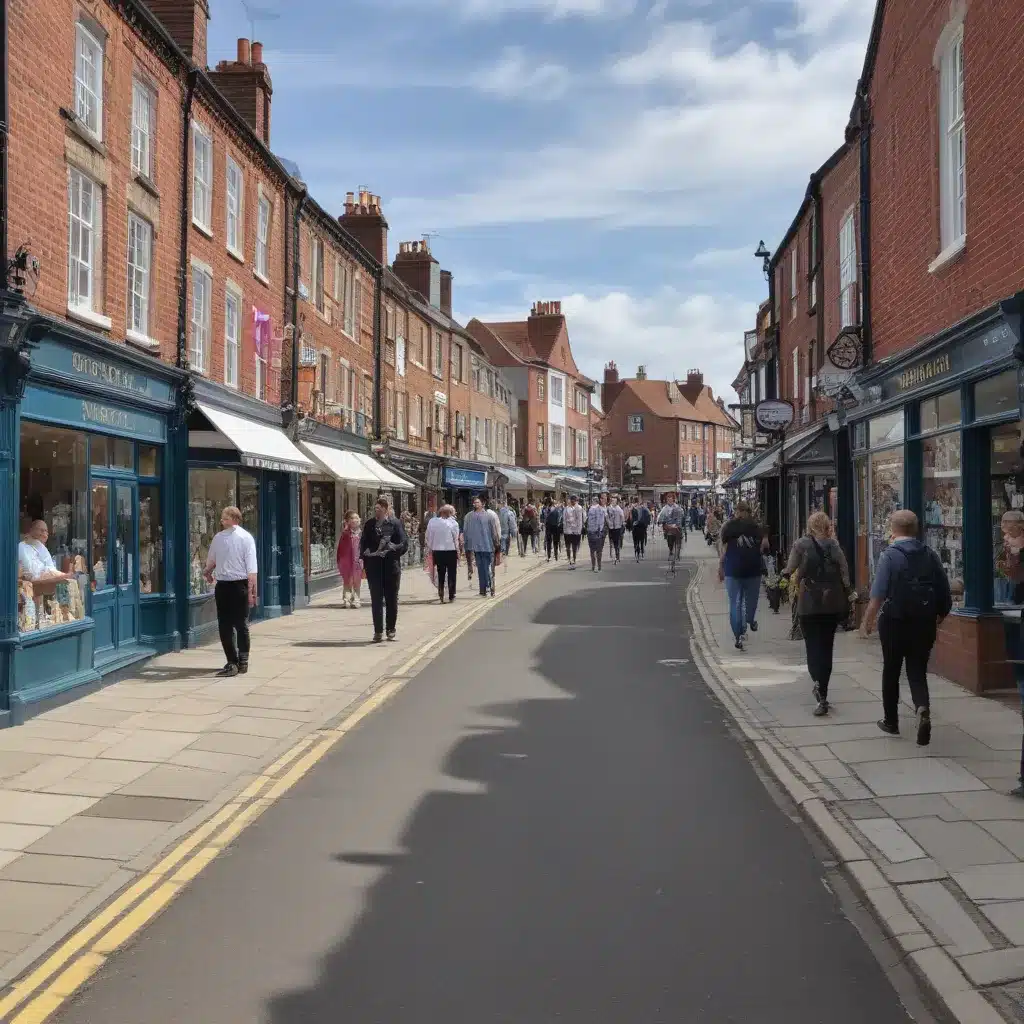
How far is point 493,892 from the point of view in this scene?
5.20 m

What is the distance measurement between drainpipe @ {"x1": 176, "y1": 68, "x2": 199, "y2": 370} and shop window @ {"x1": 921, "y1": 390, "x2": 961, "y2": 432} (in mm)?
9007

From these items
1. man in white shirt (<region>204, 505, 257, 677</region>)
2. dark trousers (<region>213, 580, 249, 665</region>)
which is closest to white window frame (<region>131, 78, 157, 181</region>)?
man in white shirt (<region>204, 505, 257, 677</region>)

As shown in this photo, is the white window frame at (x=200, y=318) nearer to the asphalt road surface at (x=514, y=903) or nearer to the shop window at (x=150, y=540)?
the shop window at (x=150, y=540)

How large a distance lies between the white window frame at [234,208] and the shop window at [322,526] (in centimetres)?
602

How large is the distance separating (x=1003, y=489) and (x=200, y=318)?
430 inches

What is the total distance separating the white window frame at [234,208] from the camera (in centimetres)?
1720

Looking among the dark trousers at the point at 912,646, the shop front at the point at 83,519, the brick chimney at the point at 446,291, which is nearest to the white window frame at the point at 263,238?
the shop front at the point at 83,519

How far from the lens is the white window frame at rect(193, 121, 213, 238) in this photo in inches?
623

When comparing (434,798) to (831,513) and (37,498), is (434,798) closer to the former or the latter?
(37,498)

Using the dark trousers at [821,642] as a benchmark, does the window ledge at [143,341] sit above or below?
above

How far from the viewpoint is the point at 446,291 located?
139 ft

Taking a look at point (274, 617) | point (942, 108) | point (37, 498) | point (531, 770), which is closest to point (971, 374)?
point (942, 108)

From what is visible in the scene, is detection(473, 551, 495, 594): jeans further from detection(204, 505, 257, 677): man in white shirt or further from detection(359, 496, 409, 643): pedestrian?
detection(204, 505, 257, 677): man in white shirt

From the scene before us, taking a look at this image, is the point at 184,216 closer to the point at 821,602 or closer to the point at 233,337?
the point at 233,337
